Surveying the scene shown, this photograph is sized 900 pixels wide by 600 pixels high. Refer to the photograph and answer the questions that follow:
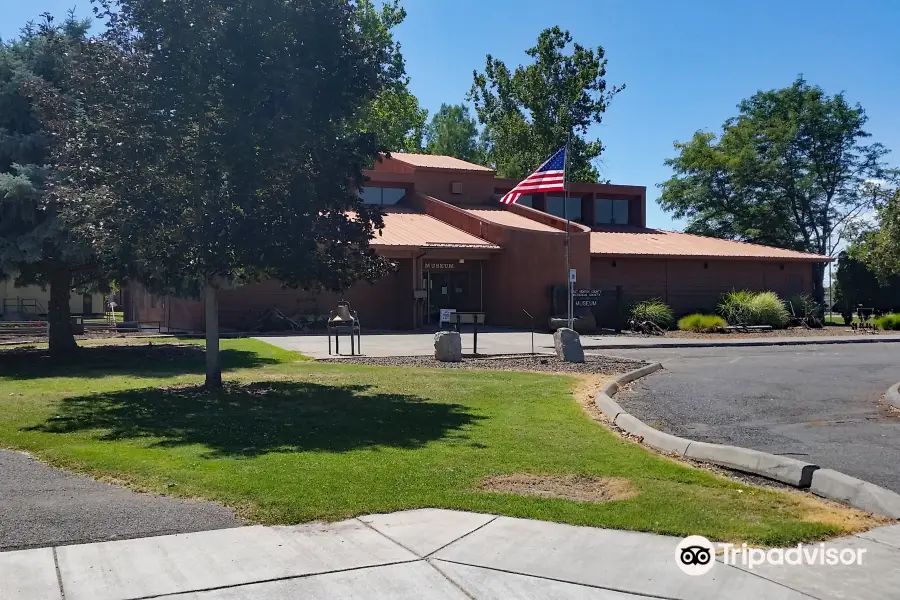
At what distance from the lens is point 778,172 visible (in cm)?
5203

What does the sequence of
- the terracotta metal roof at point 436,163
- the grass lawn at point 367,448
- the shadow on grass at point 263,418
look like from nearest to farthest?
the grass lawn at point 367,448, the shadow on grass at point 263,418, the terracotta metal roof at point 436,163

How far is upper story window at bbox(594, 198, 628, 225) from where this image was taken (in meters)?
42.7

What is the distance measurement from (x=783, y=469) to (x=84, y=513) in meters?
5.97

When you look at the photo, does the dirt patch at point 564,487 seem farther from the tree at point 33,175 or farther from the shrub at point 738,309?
the shrub at point 738,309

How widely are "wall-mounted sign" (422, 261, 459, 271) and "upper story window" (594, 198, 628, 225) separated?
12.1 metres

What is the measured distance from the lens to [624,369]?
17.5 m

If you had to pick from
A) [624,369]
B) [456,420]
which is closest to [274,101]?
[456,420]

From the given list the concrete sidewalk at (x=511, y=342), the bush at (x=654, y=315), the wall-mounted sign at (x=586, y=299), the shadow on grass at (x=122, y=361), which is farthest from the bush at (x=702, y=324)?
the shadow on grass at (x=122, y=361)

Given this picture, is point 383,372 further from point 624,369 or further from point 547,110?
point 547,110

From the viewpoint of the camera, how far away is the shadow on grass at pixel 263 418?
9336 mm

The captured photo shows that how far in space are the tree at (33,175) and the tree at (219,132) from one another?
361cm

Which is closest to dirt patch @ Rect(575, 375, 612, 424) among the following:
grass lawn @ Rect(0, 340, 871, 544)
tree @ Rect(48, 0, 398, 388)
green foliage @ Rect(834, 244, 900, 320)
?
grass lawn @ Rect(0, 340, 871, 544)
